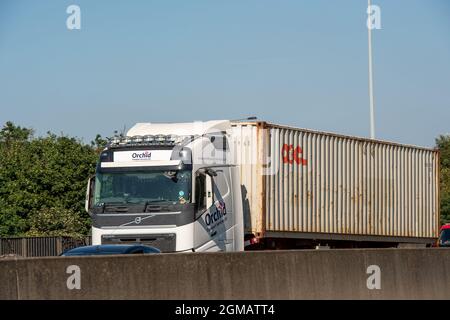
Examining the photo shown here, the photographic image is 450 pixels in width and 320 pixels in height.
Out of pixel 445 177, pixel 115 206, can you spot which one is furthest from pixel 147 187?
pixel 445 177

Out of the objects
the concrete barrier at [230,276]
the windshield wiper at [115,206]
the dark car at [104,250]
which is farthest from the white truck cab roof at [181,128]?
the concrete barrier at [230,276]

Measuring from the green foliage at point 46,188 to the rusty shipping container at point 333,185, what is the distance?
29851 mm

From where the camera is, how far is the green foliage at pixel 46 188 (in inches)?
2349

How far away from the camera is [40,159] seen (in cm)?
6888

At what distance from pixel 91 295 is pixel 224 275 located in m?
1.88

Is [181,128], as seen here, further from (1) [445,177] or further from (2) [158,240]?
(1) [445,177]

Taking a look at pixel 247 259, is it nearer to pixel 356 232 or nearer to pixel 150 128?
pixel 150 128

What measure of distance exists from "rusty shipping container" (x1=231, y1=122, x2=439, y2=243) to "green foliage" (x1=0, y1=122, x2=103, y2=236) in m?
29.9

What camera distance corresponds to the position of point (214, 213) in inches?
910

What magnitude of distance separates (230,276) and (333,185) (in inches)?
491

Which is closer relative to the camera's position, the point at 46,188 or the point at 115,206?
the point at 115,206
